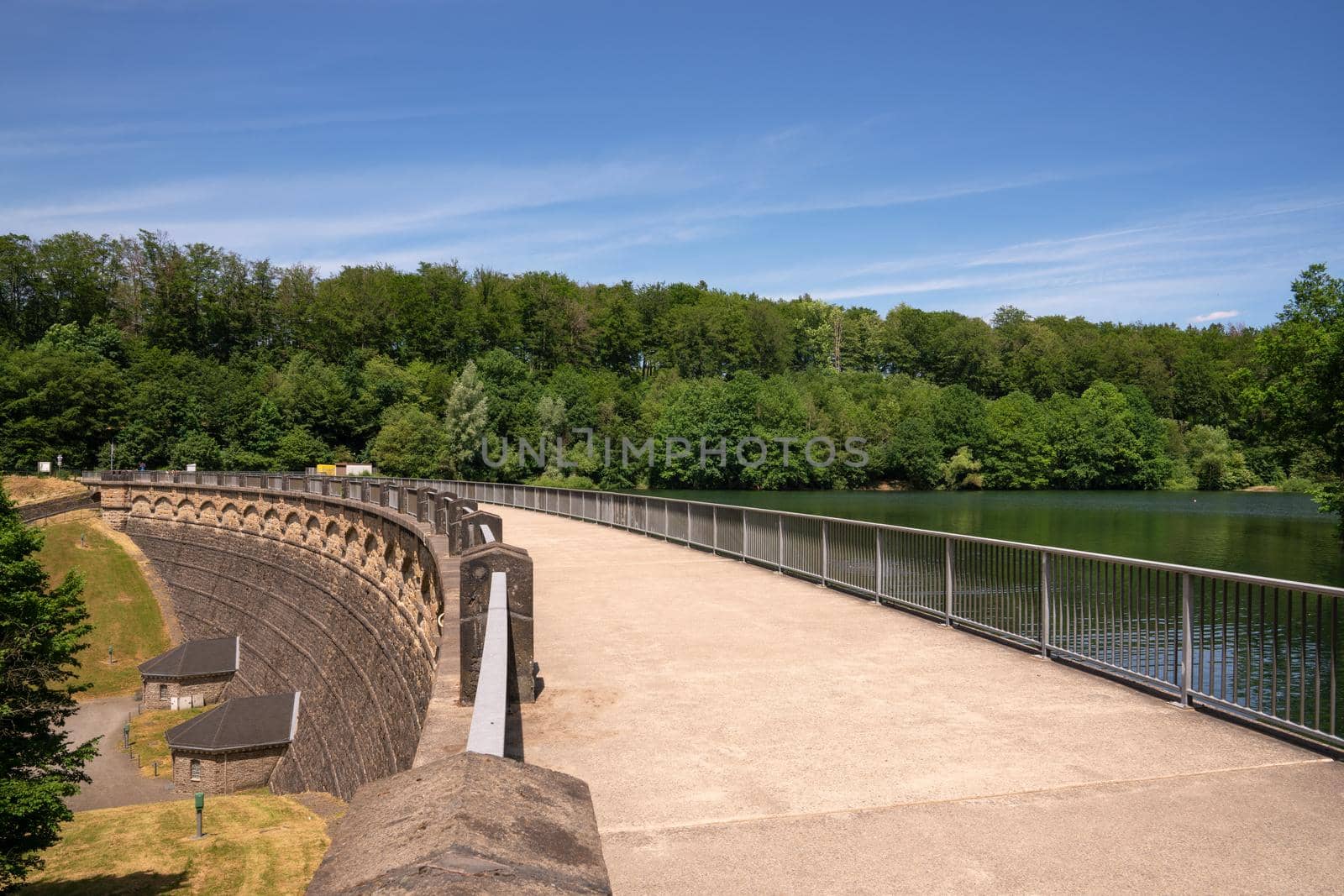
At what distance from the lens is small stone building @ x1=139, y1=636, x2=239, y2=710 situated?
43.5m

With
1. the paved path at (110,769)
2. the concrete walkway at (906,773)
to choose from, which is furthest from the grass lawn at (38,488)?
the concrete walkway at (906,773)

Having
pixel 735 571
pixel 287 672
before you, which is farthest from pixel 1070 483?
pixel 735 571

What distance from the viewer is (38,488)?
62.1 metres

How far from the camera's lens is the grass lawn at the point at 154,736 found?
37.8m

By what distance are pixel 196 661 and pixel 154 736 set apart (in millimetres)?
4245

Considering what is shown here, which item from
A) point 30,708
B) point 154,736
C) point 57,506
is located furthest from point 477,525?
point 57,506

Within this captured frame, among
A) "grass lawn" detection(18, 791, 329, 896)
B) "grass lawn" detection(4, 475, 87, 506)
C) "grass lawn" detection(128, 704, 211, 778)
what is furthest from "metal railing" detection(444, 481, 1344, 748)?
"grass lawn" detection(4, 475, 87, 506)

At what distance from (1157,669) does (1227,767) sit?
7.11ft

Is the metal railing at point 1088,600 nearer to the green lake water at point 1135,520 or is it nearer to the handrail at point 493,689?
the handrail at point 493,689

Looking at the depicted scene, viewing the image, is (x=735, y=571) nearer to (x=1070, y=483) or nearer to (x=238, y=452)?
(x=238, y=452)

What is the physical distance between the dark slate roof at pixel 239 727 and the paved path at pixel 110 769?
225 cm

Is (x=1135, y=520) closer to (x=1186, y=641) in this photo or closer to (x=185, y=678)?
(x=185, y=678)

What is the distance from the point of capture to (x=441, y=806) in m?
1.66

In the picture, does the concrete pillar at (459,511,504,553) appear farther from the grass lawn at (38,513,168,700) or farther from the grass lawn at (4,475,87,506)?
the grass lawn at (4,475,87,506)
